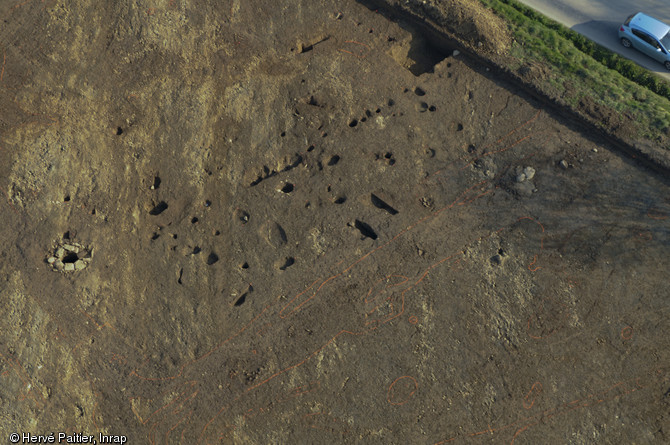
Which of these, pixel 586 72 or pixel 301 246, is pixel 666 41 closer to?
pixel 586 72

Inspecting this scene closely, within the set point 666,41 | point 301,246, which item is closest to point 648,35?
point 666,41

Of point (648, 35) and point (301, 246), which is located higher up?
point (648, 35)

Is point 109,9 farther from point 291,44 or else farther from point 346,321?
point 346,321

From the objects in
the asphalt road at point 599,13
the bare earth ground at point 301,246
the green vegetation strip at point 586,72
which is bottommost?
the bare earth ground at point 301,246

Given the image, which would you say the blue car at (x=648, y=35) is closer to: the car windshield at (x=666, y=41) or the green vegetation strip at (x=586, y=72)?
the car windshield at (x=666, y=41)

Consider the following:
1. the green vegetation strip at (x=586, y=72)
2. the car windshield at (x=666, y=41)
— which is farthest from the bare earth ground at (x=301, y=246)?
the car windshield at (x=666, y=41)

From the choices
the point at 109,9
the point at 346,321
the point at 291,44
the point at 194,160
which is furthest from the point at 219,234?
the point at 109,9
